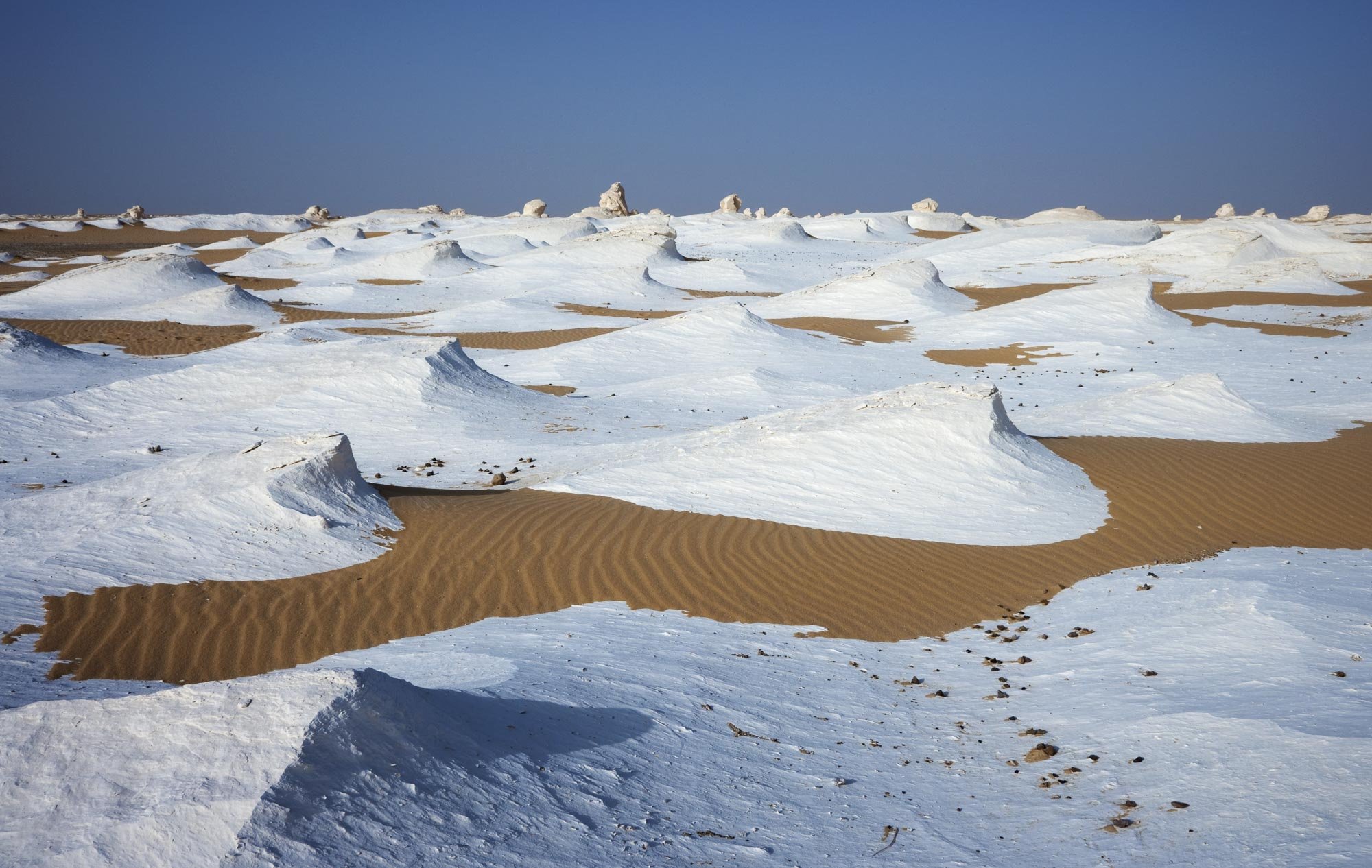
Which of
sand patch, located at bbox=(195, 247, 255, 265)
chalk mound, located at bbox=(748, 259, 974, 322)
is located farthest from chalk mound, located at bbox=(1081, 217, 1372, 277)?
sand patch, located at bbox=(195, 247, 255, 265)

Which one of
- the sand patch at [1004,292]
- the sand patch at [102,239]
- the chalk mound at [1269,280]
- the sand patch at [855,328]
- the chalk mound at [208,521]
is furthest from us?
the sand patch at [102,239]

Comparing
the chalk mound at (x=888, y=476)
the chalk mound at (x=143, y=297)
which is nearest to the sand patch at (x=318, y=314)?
the chalk mound at (x=143, y=297)

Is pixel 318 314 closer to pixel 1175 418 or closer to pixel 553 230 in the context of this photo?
pixel 1175 418

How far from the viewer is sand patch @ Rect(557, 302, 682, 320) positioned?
33.4 metres

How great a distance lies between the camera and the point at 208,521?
367 inches

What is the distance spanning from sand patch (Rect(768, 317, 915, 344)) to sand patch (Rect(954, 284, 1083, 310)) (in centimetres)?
638

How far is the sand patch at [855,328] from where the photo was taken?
26922mm

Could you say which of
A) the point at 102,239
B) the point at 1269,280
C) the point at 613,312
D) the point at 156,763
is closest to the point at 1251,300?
the point at 1269,280

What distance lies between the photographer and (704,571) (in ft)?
31.1

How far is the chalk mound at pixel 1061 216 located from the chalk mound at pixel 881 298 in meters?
33.9

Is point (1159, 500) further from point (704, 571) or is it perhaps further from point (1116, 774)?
point (1116, 774)

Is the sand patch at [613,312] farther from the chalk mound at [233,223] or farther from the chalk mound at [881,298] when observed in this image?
the chalk mound at [233,223]

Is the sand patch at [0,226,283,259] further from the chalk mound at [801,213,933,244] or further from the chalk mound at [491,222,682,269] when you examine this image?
the chalk mound at [801,213,933,244]

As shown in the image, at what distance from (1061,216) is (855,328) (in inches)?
1760
